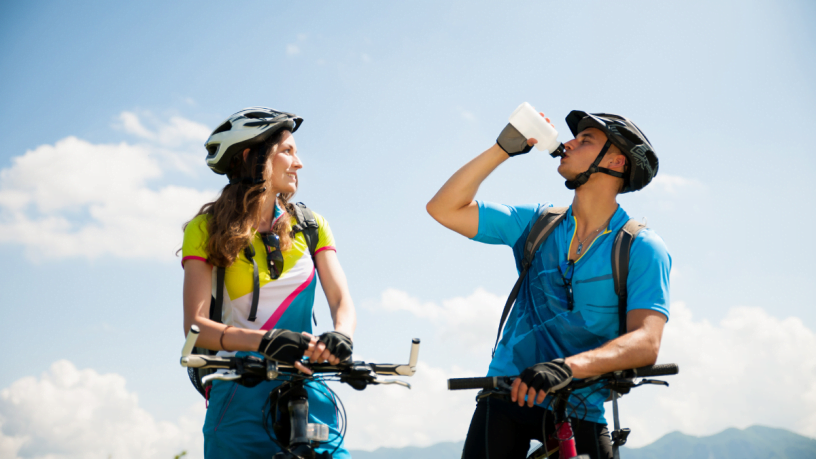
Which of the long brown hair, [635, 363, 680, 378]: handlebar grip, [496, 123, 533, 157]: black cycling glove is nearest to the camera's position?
[635, 363, 680, 378]: handlebar grip

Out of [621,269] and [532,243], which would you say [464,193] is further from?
[621,269]

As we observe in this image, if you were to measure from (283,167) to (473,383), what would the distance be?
2.45 m

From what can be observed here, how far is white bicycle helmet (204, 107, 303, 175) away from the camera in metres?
4.72

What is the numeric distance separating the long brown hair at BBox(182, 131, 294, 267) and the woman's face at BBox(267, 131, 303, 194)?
40 mm

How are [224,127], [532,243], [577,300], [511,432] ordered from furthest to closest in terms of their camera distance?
[224,127] → [532,243] → [577,300] → [511,432]

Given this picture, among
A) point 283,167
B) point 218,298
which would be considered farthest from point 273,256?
point 283,167

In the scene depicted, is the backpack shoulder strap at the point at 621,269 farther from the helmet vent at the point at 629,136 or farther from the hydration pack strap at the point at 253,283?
the hydration pack strap at the point at 253,283

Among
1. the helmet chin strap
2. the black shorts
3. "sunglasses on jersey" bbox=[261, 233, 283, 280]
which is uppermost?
the helmet chin strap

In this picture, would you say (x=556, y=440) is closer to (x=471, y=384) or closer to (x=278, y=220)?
(x=471, y=384)

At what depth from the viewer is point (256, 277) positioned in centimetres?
428

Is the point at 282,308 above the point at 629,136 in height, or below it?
below

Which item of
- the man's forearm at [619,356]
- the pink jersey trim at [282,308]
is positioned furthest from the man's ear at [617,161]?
the pink jersey trim at [282,308]

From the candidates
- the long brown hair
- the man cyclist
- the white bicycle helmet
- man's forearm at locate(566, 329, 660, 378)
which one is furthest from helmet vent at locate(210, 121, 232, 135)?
man's forearm at locate(566, 329, 660, 378)

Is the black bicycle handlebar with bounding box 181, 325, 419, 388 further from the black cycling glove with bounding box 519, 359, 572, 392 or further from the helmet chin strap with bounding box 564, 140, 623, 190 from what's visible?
the helmet chin strap with bounding box 564, 140, 623, 190
